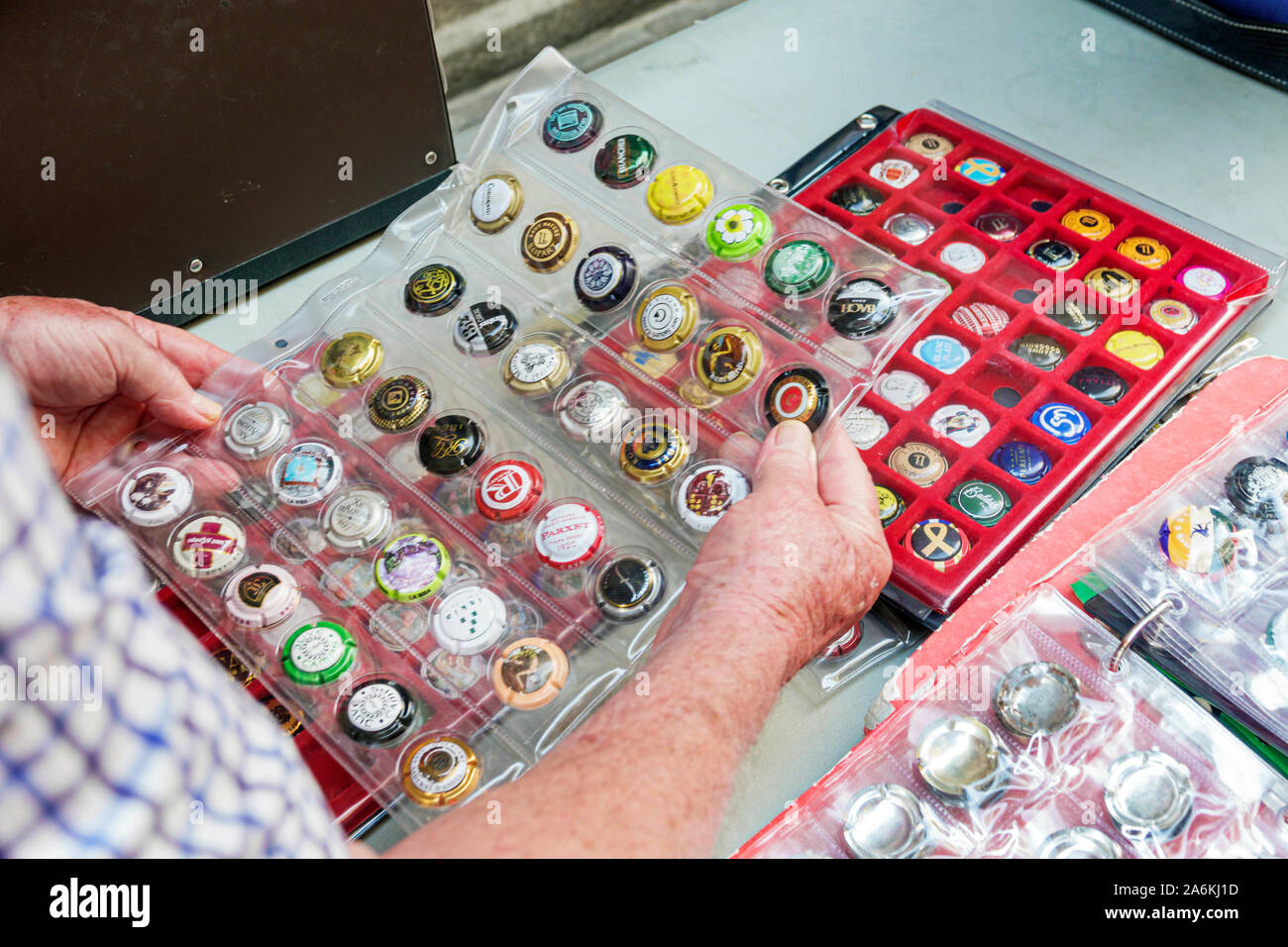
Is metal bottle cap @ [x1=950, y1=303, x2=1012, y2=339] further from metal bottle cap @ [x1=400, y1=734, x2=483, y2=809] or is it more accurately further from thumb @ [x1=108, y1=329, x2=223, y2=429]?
thumb @ [x1=108, y1=329, x2=223, y2=429]

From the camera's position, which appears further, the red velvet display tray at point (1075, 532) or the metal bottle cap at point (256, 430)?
the metal bottle cap at point (256, 430)

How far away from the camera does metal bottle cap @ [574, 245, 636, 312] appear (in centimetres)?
127

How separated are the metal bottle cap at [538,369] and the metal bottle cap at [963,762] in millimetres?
591

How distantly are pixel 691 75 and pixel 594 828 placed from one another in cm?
150

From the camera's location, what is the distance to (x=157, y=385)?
123 centimetres

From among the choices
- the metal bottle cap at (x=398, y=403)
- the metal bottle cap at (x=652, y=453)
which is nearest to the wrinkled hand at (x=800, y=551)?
the metal bottle cap at (x=652, y=453)

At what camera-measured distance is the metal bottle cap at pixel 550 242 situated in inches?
51.8

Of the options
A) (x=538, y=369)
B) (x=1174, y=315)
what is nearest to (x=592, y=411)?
(x=538, y=369)

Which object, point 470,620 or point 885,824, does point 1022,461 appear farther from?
point 470,620

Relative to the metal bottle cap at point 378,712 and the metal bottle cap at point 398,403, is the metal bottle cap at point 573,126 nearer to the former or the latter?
the metal bottle cap at point 398,403

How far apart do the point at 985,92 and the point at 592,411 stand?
1.02 metres

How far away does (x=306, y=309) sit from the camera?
1.37 metres

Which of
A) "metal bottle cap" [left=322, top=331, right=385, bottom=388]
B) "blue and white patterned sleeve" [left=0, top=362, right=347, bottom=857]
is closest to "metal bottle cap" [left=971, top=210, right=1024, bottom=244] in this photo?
"metal bottle cap" [left=322, top=331, right=385, bottom=388]
